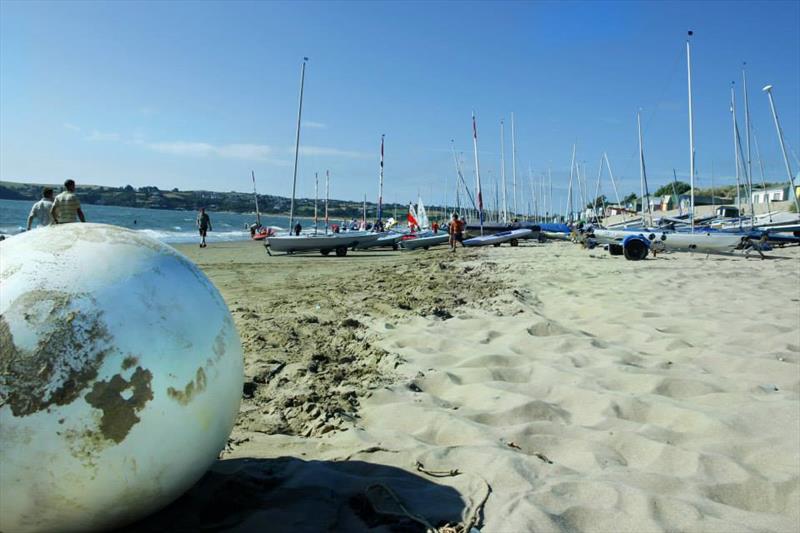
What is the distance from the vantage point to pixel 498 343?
5.66 m

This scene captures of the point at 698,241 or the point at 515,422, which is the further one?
the point at 698,241

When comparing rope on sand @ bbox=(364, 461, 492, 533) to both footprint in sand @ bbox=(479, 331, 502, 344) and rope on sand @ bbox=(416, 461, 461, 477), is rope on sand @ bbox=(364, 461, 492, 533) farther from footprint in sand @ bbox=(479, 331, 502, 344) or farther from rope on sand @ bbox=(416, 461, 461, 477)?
footprint in sand @ bbox=(479, 331, 502, 344)

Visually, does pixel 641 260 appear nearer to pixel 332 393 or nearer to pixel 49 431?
pixel 332 393

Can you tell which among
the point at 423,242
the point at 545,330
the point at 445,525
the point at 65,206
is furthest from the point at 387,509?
the point at 423,242

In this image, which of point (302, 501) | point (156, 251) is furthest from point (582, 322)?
point (156, 251)

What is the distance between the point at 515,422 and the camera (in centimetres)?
370

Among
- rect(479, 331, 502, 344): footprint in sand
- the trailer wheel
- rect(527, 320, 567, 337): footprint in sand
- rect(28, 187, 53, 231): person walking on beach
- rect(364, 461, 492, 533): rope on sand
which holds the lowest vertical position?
rect(364, 461, 492, 533): rope on sand

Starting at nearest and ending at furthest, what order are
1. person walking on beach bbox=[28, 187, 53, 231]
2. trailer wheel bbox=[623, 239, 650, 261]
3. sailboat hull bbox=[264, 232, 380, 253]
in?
1. person walking on beach bbox=[28, 187, 53, 231]
2. trailer wheel bbox=[623, 239, 650, 261]
3. sailboat hull bbox=[264, 232, 380, 253]

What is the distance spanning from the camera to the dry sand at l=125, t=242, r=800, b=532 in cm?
256

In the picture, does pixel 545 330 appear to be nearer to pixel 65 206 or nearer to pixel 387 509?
pixel 387 509

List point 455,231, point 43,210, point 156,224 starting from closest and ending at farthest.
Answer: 1. point 43,210
2. point 455,231
3. point 156,224

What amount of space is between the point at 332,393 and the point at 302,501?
1.71 m

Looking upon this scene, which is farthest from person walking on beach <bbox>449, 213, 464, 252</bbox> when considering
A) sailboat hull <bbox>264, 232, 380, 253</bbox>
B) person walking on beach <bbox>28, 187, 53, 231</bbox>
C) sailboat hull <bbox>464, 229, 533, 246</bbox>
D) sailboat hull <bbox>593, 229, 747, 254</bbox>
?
person walking on beach <bbox>28, 187, 53, 231</bbox>

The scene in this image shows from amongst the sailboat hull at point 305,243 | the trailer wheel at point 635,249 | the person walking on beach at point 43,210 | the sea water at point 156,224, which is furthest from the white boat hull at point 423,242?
the person walking on beach at point 43,210
